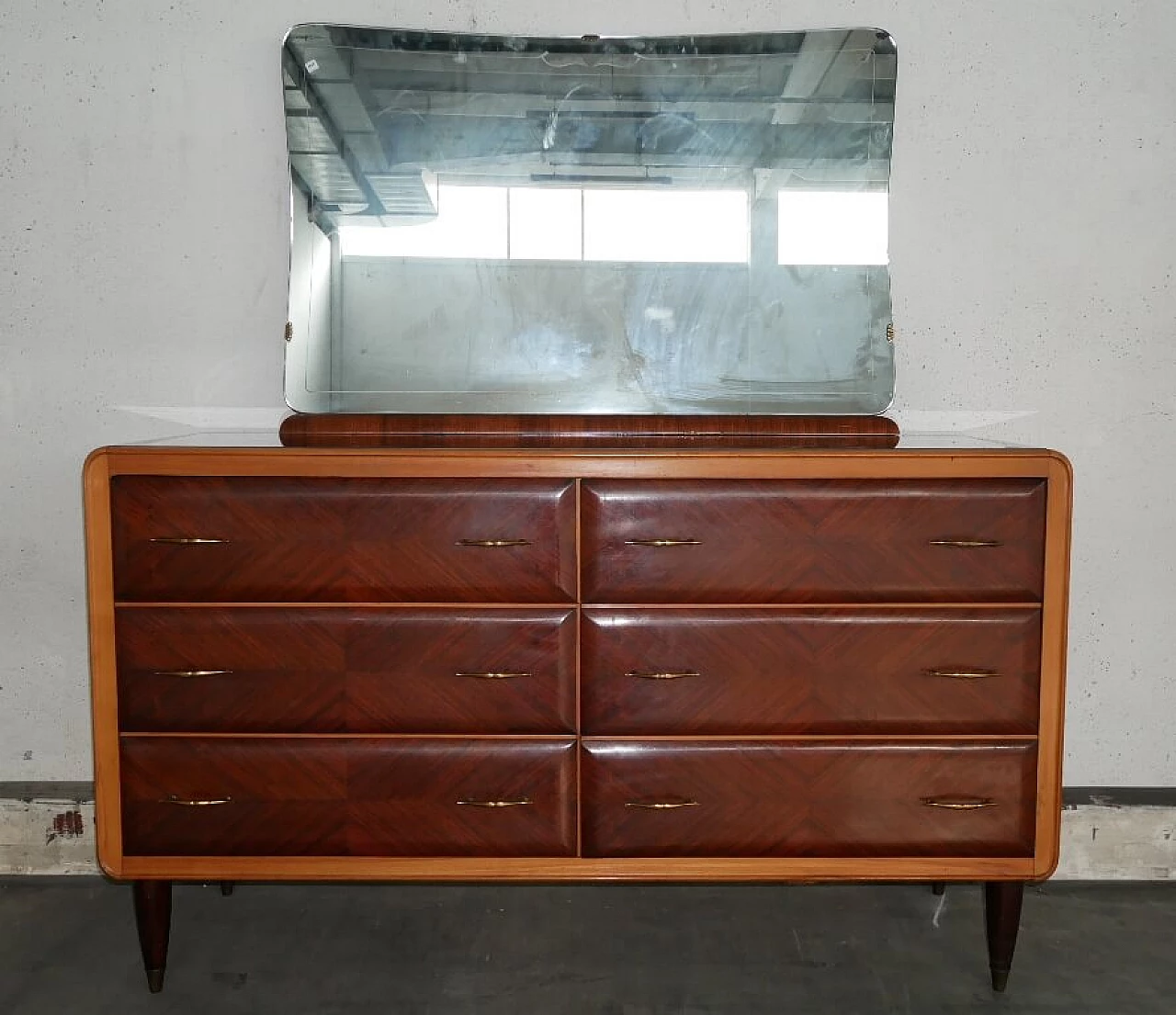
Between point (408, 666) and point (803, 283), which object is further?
point (803, 283)

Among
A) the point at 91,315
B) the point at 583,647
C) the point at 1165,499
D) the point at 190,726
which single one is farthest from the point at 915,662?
the point at 91,315

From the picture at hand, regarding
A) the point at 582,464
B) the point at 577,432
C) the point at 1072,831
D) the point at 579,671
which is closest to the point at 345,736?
the point at 579,671

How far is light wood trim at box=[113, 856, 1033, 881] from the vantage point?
170cm

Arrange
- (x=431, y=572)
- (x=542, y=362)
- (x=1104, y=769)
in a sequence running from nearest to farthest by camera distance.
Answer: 1. (x=431, y=572)
2. (x=542, y=362)
3. (x=1104, y=769)

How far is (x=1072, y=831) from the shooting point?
89.5 inches

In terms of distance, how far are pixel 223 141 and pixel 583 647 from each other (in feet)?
4.84

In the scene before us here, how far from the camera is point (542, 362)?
213 cm

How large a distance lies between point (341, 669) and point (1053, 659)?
4.27 ft

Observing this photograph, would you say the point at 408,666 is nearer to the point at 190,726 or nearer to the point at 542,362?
the point at 190,726

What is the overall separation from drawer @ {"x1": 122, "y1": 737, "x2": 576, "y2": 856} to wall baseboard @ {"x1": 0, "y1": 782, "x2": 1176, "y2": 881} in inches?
27.4

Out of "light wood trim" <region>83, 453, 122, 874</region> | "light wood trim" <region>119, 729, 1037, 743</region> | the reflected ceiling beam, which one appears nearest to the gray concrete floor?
"light wood trim" <region>83, 453, 122, 874</region>

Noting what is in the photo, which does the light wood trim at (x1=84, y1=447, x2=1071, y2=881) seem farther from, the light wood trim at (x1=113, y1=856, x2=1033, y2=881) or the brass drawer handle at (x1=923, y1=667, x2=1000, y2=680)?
the brass drawer handle at (x1=923, y1=667, x2=1000, y2=680)

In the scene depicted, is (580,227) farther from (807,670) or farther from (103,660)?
(103,660)

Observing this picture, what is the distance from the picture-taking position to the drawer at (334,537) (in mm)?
1650
